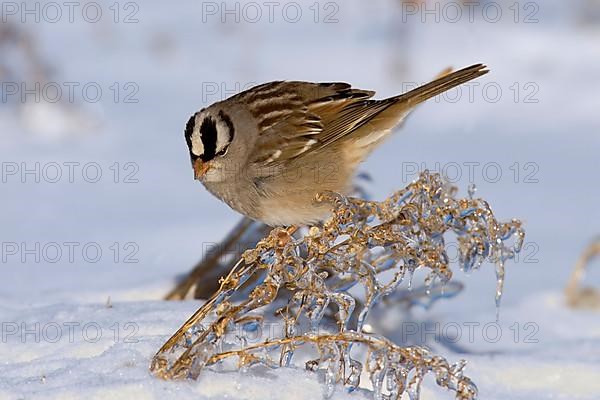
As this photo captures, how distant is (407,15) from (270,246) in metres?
7.95

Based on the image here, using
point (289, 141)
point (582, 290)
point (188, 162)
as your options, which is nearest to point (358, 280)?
point (289, 141)

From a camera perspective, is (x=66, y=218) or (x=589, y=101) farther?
(x=589, y=101)

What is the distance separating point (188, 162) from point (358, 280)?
483 cm

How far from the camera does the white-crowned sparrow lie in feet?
14.2

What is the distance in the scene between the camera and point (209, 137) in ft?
14.1

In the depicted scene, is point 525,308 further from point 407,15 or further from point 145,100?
point 407,15

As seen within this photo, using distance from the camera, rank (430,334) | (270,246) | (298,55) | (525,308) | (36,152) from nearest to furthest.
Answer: (270,246) < (430,334) < (525,308) < (36,152) < (298,55)

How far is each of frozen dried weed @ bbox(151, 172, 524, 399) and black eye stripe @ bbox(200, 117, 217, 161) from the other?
3.02 feet

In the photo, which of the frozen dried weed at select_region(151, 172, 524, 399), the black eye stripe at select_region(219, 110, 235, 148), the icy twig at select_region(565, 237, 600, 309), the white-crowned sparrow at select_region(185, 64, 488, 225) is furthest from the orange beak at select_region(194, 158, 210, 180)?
the icy twig at select_region(565, 237, 600, 309)

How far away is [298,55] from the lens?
1022 centimetres

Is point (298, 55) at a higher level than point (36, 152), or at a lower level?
higher

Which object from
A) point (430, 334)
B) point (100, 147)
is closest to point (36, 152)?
point (100, 147)

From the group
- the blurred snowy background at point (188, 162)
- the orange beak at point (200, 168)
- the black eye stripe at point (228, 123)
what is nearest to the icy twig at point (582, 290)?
the blurred snowy background at point (188, 162)

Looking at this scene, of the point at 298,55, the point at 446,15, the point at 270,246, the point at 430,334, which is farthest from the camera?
the point at 446,15
